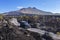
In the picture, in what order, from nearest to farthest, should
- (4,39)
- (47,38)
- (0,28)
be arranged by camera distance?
(4,39) < (0,28) < (47,38)

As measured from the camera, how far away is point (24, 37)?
16781 mm

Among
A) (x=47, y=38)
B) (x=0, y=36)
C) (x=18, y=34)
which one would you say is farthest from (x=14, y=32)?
(x=47, y=38)

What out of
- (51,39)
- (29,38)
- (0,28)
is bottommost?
(51,39)

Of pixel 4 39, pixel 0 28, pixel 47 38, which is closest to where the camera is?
pixel 4 39

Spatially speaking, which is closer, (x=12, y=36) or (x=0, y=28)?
(x=12, y=36)

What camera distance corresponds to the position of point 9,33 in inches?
658

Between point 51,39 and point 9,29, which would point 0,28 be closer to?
point 9,29

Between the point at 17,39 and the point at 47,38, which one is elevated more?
the point at 17,39

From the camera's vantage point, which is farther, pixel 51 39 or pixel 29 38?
pixel 51 39

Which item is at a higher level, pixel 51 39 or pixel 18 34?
pixel 18 34

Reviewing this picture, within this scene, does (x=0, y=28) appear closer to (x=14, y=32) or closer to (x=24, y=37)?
(x=14, y=32)

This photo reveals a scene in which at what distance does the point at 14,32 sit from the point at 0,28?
1873 millimetres

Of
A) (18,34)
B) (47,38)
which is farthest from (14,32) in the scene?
(47,38)

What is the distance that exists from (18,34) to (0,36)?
1968 millimetres
